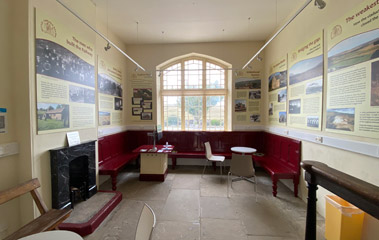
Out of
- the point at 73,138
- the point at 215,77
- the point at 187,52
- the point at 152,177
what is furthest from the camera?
the point at 215,77

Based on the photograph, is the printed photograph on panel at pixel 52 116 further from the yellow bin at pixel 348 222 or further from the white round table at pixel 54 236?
the yellow bin at pixel 348 222

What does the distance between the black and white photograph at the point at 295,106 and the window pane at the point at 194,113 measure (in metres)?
2.81

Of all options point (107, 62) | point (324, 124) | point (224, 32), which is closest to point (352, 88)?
point (324, 124)

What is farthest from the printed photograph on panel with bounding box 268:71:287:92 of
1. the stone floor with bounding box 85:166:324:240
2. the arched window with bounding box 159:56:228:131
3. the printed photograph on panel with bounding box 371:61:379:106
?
the stone floor with bounding box 85:166:324:240

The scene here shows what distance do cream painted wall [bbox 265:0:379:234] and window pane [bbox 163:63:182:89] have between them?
3.22m

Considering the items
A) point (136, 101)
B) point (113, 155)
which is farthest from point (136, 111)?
point (113, 155)

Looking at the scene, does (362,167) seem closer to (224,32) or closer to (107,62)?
(224,32)

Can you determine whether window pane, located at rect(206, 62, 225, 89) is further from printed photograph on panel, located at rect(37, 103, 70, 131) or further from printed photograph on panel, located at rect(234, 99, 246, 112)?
printed photograph on panel, located at rect(37, 103, 70, 131)

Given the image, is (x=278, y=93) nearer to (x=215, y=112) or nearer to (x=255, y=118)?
(x=255, y=118)

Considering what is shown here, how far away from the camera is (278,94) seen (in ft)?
13.4

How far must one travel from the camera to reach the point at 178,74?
18.5 feet

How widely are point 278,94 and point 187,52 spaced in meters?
3.13

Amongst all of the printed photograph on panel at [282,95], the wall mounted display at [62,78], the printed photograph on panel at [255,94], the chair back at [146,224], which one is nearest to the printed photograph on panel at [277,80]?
the printed photograph on panel at [282,95]

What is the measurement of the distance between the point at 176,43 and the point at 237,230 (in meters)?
5.29
